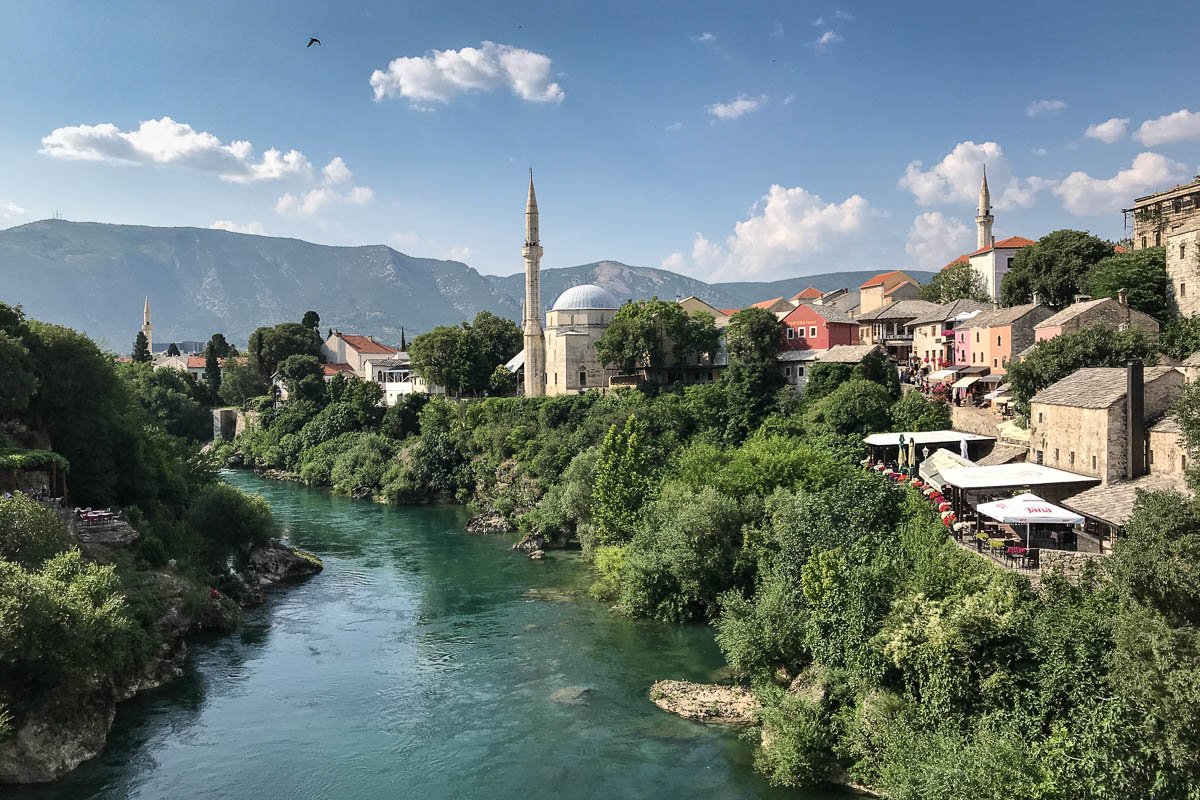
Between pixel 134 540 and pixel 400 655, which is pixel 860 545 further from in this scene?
pixel 134 540

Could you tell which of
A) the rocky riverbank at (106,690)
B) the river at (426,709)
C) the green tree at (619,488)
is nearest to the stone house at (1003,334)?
the green tree at (619,488)

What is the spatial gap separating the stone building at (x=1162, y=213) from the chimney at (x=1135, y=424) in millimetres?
21788

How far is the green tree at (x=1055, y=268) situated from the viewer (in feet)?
145

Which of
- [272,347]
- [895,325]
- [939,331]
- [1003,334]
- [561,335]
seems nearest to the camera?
[1003,334]

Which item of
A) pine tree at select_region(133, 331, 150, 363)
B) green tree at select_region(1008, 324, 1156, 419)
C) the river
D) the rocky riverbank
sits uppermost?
pine tree at select_region(133, 331, 150, 363)

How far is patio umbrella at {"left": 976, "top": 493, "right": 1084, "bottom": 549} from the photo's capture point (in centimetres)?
2016

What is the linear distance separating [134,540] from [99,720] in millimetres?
7987

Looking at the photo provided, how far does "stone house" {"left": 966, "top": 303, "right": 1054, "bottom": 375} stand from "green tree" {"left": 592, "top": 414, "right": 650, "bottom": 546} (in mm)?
16018

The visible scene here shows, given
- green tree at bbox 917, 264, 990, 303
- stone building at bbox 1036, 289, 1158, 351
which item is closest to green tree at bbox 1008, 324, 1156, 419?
stone building at bbox 1036, 289, 1158, 351

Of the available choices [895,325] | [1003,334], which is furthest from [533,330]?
[1003,334]

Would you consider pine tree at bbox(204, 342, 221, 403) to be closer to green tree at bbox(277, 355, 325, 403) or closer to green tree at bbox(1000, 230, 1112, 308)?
green tree at bbox(277, 355, 325, 403)

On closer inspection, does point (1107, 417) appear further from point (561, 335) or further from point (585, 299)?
point (585, 299)

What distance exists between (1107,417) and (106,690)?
2584 cm

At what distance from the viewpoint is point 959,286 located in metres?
58.8
